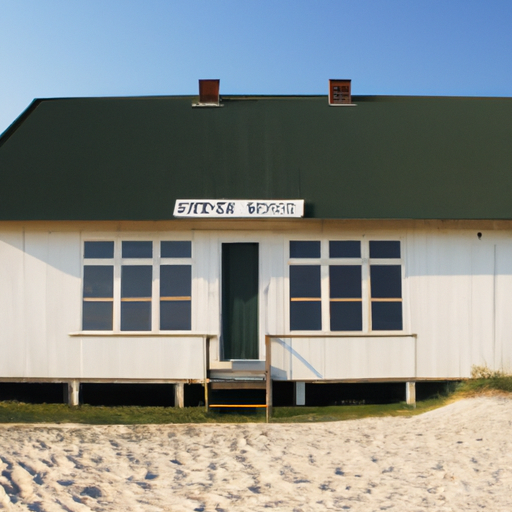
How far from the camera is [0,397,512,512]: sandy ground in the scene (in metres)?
8.18

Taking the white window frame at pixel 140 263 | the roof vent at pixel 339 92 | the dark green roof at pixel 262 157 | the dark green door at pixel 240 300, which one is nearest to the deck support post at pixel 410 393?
the dark green door at pixel 240 300

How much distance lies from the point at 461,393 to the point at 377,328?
2.18 m

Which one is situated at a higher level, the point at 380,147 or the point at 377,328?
the point at 380,147

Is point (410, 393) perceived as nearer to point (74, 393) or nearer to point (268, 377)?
point (268, 377)

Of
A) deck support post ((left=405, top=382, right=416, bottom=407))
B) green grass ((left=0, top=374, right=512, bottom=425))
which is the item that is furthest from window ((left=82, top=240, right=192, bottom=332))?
deck support post ((left=405, top=382, right=416, bottom=407))

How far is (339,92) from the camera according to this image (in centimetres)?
1789

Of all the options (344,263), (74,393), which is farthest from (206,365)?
(344,263)

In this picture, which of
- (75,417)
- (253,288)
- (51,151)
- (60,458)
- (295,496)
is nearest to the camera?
(295,496)

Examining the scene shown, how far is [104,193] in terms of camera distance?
14695 mm

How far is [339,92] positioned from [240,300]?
267 inches

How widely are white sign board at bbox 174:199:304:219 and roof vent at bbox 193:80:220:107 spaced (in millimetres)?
4365

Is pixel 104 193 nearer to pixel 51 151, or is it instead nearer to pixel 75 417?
pixel 51 151

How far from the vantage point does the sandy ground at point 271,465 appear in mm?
8180

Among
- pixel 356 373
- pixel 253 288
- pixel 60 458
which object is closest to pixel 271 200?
pixel 253 288
